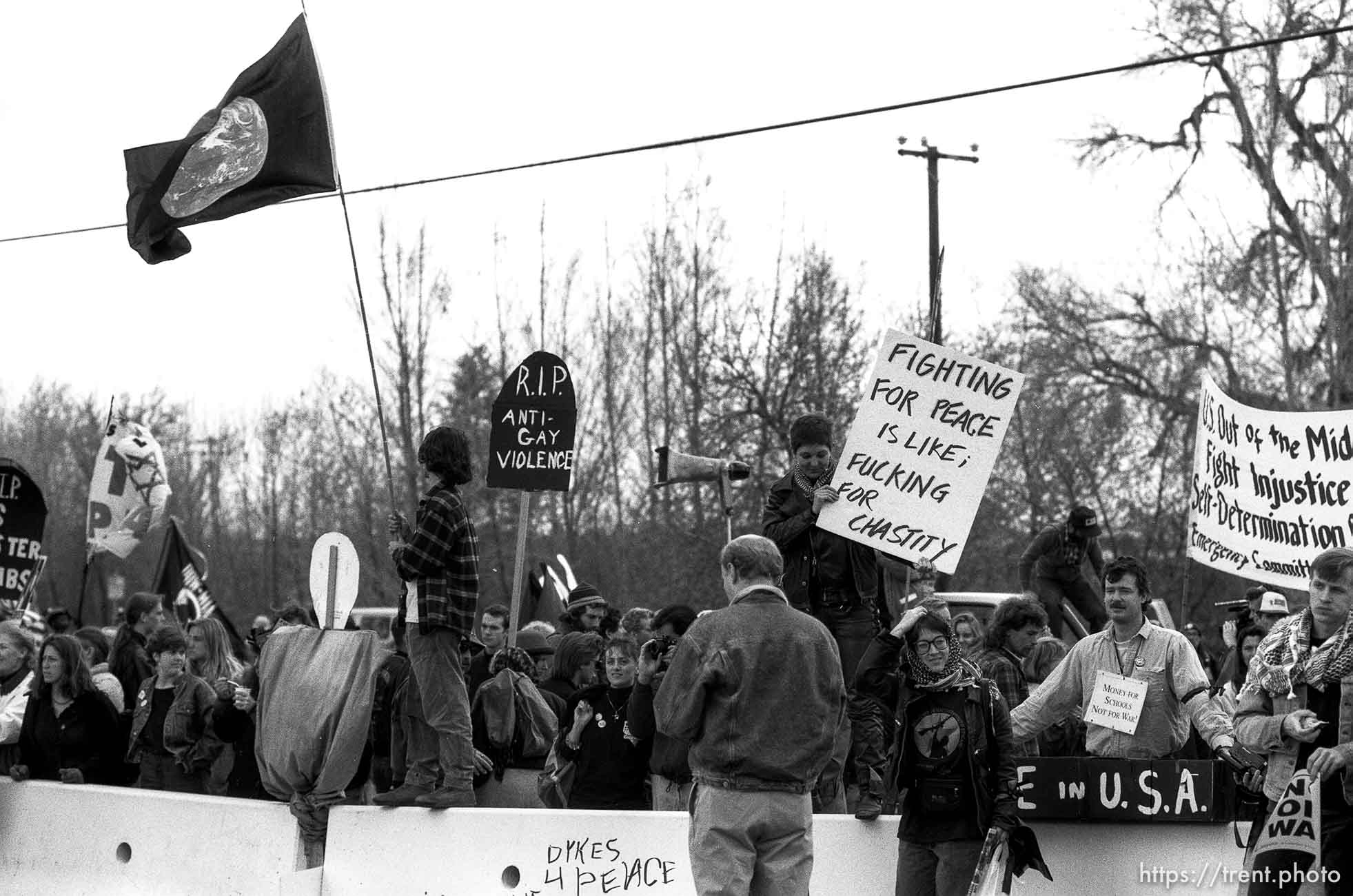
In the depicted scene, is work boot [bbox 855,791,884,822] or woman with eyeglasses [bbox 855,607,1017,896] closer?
woman with eyeglasses [bbox 855,607,1017,896]

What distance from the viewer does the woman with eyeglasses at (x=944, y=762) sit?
24.9 ft

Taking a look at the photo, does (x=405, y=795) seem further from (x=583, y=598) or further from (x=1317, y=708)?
(x=1317, y=708)

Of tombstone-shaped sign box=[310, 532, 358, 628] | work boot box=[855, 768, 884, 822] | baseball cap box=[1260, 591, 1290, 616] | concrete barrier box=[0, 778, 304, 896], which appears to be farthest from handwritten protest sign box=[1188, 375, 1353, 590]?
concrete barrier box=[0, 778, 304, 896]

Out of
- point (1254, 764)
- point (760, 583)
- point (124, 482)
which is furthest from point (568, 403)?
point (124, 482)

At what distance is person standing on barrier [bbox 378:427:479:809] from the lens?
899cm

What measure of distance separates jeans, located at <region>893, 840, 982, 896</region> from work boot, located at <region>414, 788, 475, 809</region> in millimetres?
2612

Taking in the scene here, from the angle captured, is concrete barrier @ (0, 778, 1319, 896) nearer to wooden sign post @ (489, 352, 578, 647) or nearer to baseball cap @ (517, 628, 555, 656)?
wooden sign post @ (489, 352, 578, 647)

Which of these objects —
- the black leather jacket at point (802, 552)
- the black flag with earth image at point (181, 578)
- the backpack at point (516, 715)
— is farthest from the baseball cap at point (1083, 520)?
the black flag with earth image at point (181, 578)

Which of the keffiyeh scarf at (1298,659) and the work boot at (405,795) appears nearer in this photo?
the keffiyeh scarf at (1298,659)

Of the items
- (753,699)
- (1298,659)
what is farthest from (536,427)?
(1298,659)

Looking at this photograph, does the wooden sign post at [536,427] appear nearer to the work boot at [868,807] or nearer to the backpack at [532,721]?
the backpack at [532,721]

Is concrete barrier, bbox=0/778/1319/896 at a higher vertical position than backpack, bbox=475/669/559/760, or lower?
lower

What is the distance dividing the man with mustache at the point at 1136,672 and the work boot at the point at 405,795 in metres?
3.35

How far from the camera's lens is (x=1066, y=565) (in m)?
13.7
